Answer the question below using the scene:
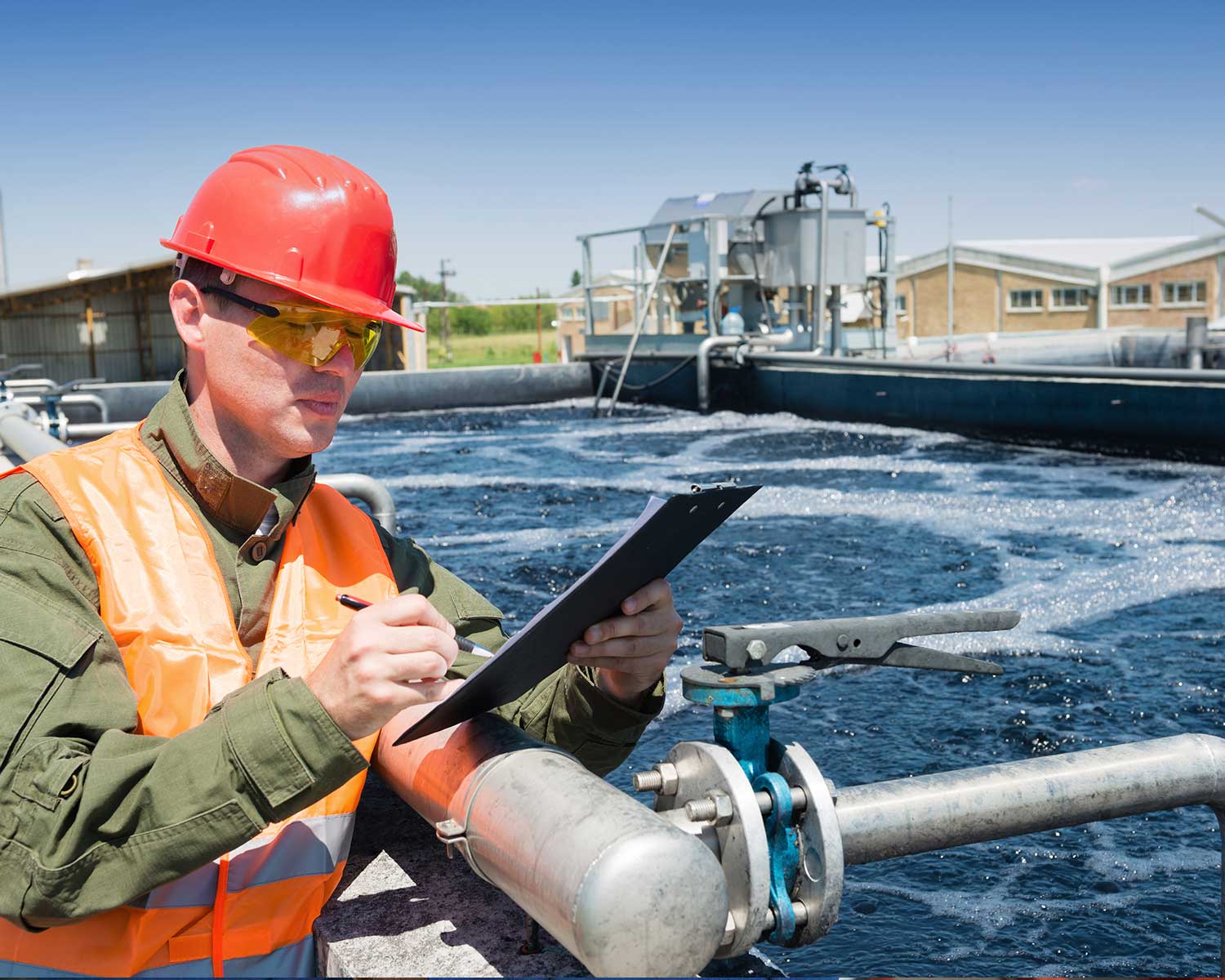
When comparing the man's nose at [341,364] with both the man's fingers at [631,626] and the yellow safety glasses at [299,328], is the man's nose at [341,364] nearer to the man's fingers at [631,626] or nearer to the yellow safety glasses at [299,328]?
the yellow safety glasses at [299,328]

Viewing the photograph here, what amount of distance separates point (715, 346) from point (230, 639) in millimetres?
16499

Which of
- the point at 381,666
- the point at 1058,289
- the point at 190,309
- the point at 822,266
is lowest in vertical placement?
the point at 381,666

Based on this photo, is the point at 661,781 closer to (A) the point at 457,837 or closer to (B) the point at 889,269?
(A) the point at 457,837

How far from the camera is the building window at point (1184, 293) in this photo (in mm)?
42125

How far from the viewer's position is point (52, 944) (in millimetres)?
1503

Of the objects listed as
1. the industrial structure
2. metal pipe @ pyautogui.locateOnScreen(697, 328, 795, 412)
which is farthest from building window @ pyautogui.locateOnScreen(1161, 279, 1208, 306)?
metal pipe @ pyautogui.locateOnScreen(697, 328, 795, 412)

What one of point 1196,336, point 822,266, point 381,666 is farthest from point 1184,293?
point 381,666

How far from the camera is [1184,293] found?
42312 millimetres

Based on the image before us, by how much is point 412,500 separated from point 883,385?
656cm

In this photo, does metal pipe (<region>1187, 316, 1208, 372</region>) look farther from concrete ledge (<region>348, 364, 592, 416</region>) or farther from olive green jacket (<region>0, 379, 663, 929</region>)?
olive green jacket (<region>0, 379, 663, 929</region>)

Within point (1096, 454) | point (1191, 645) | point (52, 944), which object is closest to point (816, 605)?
point (1191, 645)

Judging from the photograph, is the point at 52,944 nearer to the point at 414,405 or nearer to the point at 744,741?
the point at 744,741

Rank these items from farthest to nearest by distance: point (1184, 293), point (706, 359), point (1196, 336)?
1. point (1184, 293)
2. point (1196, 336)
3. point (706, 359)

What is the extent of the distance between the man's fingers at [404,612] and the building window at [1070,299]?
1817 inches
